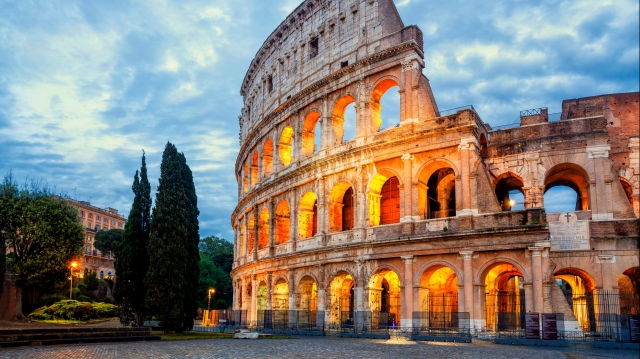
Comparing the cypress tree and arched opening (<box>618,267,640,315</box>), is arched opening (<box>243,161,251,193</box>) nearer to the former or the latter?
the cypress tree

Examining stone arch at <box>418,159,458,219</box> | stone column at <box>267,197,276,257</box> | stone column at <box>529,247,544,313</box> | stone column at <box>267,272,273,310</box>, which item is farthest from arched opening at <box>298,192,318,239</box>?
stone column at <box>529,247,544,313</box>

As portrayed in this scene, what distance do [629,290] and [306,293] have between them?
1564 cm

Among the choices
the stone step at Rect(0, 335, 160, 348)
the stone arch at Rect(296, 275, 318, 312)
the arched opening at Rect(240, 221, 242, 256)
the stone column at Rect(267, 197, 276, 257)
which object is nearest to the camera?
the stone step at Rect(0, 335, 160, 348)

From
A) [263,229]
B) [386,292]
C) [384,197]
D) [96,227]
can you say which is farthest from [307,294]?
[96,227]

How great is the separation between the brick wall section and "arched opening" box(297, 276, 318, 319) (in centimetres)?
1893

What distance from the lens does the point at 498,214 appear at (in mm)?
22828

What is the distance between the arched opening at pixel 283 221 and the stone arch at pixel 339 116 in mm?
5665

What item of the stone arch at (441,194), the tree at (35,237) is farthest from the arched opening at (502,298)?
the tree at (35,237)

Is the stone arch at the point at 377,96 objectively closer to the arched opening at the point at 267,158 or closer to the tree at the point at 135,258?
the arched opening at the point at 267,158

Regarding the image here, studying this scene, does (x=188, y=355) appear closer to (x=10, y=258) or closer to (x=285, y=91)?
(x=285, y=91)

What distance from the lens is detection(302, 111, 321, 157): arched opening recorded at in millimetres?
31656

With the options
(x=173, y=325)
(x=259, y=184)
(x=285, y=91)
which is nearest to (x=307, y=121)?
(x=285, y=91)

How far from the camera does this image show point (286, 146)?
34.4 metres

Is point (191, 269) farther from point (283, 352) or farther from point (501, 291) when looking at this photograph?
point (501, 291)
